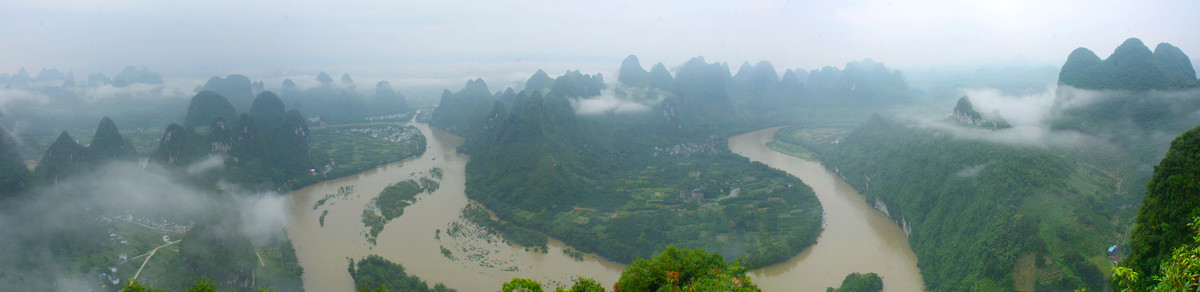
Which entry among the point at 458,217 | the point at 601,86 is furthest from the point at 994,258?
the point at 601,86

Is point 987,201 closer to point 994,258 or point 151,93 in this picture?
point 994,258

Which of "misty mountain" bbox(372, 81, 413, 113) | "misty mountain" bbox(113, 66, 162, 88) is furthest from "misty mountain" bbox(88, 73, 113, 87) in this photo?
"misty mountain" bbox(372, 81, 413, 113)

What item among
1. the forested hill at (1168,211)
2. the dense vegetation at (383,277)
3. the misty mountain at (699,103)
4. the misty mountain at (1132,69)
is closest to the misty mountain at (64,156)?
the dense vegetation at (383,277)

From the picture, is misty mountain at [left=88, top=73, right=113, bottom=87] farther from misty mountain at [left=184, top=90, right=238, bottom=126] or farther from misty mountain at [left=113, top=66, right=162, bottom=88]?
misty mountain at [left=184, top=90, right=238, bottom=126]

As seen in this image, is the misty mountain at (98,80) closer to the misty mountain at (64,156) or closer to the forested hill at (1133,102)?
the misty mountain at (64,156)

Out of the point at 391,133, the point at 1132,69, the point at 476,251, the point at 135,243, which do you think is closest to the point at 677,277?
the point at 476,251

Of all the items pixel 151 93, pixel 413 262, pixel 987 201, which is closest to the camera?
pixel 987 201

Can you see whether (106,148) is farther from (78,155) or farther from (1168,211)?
(1168,211)
